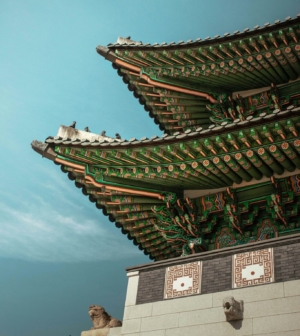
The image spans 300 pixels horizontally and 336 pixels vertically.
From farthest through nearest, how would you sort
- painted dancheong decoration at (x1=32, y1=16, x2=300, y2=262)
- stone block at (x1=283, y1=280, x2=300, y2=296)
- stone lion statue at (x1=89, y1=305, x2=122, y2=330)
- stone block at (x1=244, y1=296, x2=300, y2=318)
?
painted dancheong decoration at (x1=32, y1=16, x2=300, y2=262) < stone lion statue at (x1=89, y1=305, x2=122, y2=330) < stone block at (x1=283, y1=280, x2=300, y2=296) < stone block at (x1=244, y1=296, x2=300, y2=318)

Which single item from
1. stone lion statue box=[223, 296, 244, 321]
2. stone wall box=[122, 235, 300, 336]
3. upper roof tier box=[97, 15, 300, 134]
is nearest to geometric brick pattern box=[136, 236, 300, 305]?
stone wall box=[122, 235, 300, 336]

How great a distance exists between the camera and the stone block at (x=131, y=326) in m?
9.27

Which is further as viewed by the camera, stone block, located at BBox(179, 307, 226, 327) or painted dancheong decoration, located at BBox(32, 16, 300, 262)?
painted dancheong decoration, located at BBox(32, 16, 300, 262)

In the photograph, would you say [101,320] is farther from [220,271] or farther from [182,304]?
[220,271]

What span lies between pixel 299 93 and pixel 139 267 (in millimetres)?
5937

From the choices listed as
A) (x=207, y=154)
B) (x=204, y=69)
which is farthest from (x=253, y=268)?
(x=204, y=69)

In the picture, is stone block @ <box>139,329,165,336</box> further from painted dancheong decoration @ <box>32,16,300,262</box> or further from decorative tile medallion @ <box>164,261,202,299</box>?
painted dancheong decoration @ <box>32,16,300,262</box>

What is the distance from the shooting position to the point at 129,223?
1258cm

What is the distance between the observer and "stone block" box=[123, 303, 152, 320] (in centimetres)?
938

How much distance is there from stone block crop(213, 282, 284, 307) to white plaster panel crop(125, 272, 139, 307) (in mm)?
1611

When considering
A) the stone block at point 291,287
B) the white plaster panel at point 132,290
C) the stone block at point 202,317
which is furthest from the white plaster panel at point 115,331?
the stone block at point 291,287

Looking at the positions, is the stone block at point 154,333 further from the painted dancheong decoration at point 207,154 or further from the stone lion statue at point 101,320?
the painted dancheong decoration at point 207,154

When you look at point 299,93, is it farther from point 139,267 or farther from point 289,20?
point 139,267

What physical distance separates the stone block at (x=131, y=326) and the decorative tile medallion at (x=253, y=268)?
175 centimetres
